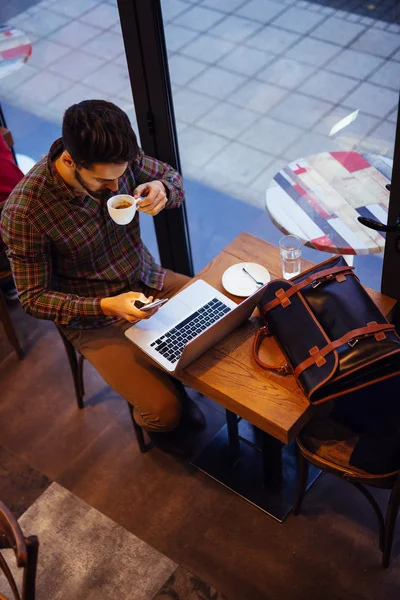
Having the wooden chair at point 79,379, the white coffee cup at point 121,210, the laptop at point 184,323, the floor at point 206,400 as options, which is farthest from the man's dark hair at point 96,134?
the wooden chair at point 79,379

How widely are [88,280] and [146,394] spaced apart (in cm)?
45

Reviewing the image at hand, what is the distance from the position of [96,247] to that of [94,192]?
0.86 feet

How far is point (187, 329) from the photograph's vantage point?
2.46 m

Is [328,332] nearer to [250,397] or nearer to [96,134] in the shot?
[250,397]

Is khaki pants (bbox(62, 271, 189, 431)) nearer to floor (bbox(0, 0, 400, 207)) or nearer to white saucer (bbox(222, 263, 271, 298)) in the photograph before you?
white saucer (bbox(222, 263, 271, 298))

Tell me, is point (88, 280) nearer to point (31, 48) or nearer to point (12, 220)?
point (12, 220)

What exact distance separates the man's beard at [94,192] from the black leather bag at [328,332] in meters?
0.62

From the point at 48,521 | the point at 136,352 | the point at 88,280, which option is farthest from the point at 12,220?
the point at 48,521

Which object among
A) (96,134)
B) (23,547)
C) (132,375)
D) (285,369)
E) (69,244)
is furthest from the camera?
(132,375)

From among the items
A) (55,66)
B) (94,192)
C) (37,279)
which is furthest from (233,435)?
(55,66)

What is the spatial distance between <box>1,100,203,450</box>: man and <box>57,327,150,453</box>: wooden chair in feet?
0.26

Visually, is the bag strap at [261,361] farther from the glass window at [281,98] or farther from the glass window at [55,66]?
the glass window at [55,66]

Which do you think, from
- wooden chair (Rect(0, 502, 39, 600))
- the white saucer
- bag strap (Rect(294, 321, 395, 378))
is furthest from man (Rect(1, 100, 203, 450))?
wooden chair (Rect(0, 502, 39, 600))

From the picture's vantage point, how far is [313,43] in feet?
7.91
